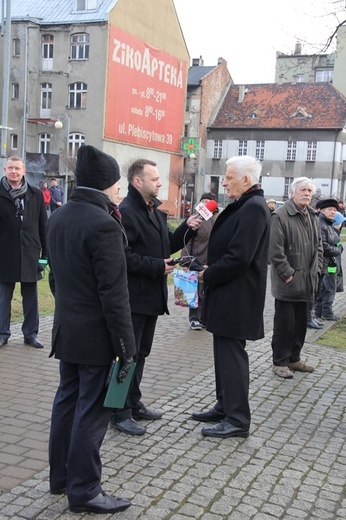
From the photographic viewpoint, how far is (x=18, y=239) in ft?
23.2

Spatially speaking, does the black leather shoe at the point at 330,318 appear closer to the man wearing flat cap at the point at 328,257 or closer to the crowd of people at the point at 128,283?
the man wearing flat cap at the point at 328,257

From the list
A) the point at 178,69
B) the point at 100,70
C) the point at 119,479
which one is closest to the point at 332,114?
the point at 178,69

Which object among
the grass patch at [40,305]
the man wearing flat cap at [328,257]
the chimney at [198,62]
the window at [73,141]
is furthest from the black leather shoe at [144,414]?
the chimney at [198,62]

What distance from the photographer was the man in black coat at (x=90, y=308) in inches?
130

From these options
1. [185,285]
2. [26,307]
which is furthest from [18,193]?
[185,285]

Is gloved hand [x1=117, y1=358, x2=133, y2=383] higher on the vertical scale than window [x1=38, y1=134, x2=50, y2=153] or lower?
lower

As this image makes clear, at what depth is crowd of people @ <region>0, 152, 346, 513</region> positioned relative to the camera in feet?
11.1

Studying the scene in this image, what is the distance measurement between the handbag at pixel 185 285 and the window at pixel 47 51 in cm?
3844

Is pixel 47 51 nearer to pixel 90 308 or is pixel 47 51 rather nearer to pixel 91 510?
pixel 90 308

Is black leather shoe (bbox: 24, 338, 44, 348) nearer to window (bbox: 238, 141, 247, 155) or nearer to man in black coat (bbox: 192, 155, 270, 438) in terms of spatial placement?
man in black coat (bbox: 192, 155, 270, 438)

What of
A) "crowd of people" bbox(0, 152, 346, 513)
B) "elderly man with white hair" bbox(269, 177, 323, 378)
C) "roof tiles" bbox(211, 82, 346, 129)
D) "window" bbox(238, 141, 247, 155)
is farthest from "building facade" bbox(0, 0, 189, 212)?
"elderly man with white hair" bbox(269, 177, 323, 378)

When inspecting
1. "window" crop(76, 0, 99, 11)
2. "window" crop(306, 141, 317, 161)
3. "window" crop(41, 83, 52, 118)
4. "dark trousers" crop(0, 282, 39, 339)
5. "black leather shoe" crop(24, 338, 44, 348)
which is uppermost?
"window" crop(76, 0, 99, 11)

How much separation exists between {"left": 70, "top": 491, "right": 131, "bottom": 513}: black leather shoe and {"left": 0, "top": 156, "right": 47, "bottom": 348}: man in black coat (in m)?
3.82

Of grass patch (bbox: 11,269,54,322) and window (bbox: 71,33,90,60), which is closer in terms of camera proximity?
grass patch (bbox: 11,269,54,322)
